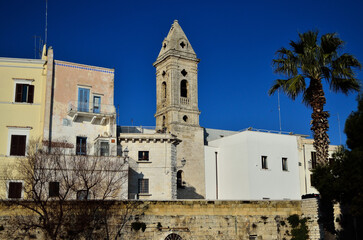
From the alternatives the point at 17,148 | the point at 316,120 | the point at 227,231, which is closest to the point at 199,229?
the point at 227,231

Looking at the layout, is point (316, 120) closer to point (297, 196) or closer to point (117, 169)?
point (117, 169)

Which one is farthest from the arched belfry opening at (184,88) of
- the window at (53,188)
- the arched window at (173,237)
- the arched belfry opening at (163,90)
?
the arched window at (173,237)

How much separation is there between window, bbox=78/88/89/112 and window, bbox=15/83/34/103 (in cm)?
355

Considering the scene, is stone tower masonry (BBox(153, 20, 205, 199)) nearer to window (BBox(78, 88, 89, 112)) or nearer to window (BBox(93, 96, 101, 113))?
window (BBox(93, 96, 101, 113))

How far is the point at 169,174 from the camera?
3991 centimetres

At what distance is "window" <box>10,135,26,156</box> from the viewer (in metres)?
34.5

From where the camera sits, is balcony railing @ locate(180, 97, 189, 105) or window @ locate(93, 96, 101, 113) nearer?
window @ locate(93, 96, 101, 113)

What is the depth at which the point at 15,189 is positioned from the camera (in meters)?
32.9

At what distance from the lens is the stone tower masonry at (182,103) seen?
4912cm

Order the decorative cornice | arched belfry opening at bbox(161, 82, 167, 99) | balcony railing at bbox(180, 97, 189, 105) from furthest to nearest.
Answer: arched belfry opening at bbox(161, 82, 167, 99)
balcony railing at bbox(180, 97, 189, 105)
the decorative cornice

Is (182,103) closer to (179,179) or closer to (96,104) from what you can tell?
(179,179)

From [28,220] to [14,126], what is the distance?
998cm

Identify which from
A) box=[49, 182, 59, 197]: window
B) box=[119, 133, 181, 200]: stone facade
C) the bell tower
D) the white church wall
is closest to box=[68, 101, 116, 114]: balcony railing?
box=[119, 133, 181, 200]: stone facade

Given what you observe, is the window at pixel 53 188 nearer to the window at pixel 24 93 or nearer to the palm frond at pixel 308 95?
the window at pixel 24 93
